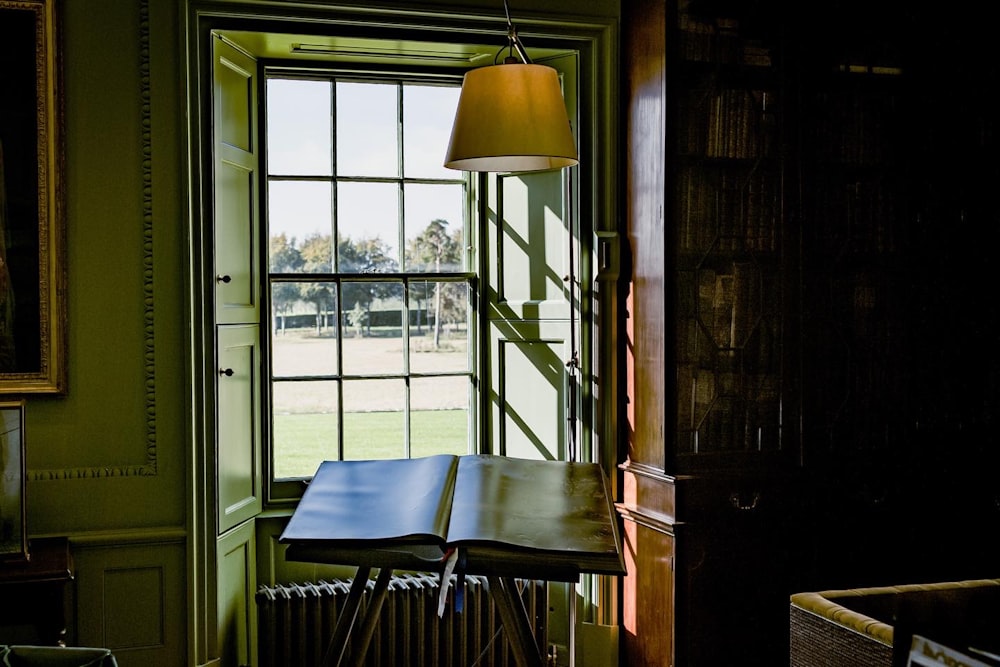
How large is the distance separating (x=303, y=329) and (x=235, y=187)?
25.7 inches

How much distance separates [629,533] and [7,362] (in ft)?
7.61

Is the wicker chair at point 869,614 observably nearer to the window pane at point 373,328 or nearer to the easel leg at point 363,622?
the easel leg at point 363,622

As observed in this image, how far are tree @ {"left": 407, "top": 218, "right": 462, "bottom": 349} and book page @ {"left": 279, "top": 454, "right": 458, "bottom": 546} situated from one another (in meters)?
1.20

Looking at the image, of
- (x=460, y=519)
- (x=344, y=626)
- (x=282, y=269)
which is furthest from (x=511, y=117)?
(x=282, y=269)

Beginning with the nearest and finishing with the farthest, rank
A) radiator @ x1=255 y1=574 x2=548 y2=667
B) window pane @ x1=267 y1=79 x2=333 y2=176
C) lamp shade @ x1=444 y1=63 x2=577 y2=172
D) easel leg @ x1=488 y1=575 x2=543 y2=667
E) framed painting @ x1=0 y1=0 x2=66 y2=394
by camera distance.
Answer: lamp shade @ x1=444 y1=63 x2=577 y2=172, easel leg @ x1=488 y1=575 x2=543 y2=667, framed painting @ x1=0 y1=0 x2=66 y2=394, radiator @ x1=255 y1=574 x2=548 y2=667, window pane @ x1=267 y1=79 x2=333 y2=176

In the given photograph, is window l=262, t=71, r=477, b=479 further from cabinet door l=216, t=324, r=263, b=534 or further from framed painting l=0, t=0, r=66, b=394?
framed painting l=0, t=0, r=66, b=394

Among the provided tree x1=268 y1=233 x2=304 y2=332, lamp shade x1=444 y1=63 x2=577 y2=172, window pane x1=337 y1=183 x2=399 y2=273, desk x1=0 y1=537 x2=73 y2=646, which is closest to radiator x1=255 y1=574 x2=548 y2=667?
desk x1=0 y1=537 x2=73 y2=646

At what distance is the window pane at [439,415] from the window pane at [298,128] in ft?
3.36

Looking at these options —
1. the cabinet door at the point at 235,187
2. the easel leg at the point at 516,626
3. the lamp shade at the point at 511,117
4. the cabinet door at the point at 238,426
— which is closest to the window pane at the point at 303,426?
the cabinet door at the point at 238,426

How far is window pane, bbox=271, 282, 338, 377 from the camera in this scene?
147 inches

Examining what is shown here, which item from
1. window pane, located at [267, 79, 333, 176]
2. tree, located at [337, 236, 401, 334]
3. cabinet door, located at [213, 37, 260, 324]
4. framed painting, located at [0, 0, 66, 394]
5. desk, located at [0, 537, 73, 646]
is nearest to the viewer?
desk, located at [0, 537, 73, 646]

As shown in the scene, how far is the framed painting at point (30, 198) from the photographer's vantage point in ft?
9.87

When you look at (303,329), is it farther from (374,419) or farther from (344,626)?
(344,626)

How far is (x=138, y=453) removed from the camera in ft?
10.4
